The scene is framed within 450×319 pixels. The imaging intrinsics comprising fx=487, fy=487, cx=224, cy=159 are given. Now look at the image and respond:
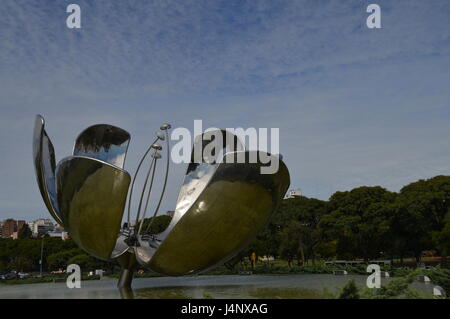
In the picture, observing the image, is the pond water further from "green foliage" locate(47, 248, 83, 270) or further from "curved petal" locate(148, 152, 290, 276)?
"green foliage" locate(47, 248, 83, 270)

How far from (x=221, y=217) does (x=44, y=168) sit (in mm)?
3716

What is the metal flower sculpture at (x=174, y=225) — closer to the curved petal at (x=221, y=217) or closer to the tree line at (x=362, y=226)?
the curved petal at (x=221, y=217)

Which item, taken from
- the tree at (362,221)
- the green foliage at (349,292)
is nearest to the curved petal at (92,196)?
the green foliage at (349,292)

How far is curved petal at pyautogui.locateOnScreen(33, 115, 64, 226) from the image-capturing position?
9.19 meters

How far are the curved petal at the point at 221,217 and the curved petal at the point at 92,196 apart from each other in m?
1.01

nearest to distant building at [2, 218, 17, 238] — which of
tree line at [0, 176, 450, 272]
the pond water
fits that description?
tree line at [0, 176, 450, 272]

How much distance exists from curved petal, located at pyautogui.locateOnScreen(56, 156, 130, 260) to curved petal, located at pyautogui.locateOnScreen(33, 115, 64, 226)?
102cm

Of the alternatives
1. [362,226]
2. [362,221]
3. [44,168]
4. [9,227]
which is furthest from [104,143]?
[9,227]

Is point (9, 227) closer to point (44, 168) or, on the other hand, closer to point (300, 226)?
point (300, 226)

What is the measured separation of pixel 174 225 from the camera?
29.0 ft

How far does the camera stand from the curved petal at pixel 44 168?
919 centimetres

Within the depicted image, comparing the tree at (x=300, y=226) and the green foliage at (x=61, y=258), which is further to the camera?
the green foliage at (x=61, y=258)

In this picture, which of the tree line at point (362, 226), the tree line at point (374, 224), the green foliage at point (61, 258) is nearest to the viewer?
the tree line at point (362, 226)
